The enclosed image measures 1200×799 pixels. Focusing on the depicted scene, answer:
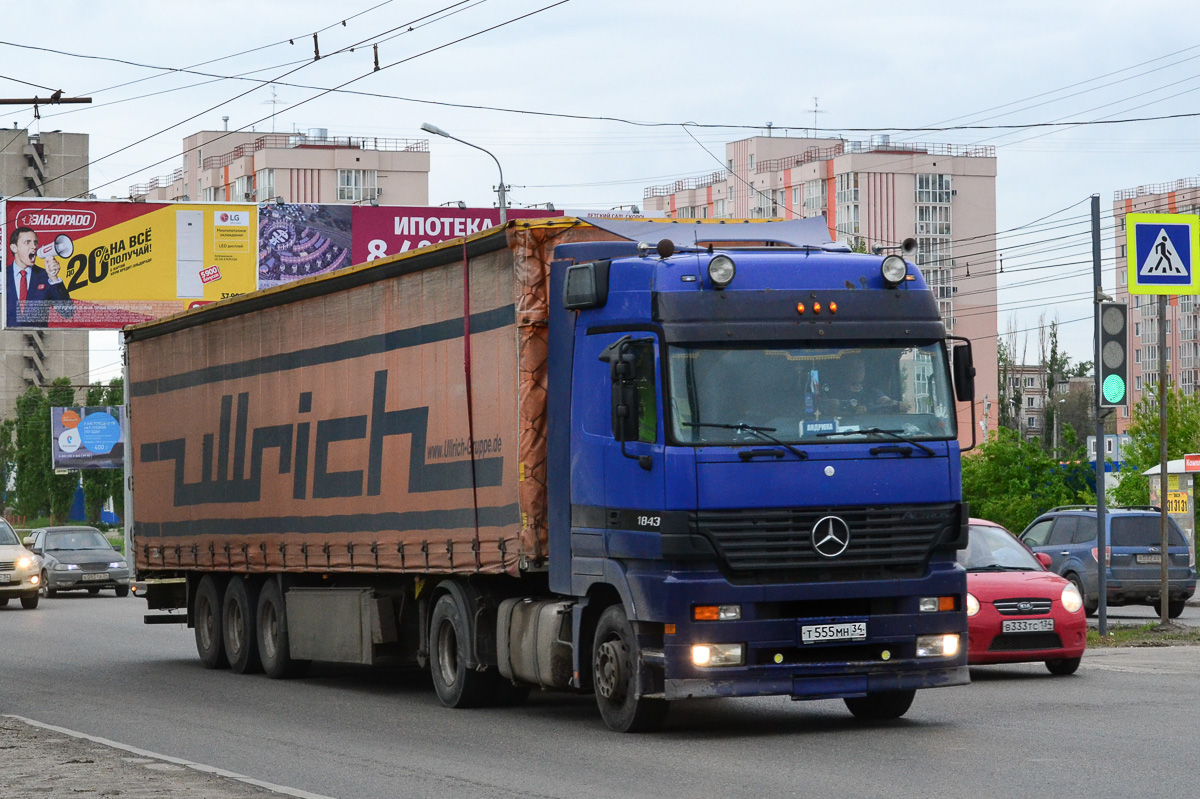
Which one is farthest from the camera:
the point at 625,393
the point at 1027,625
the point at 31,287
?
the point at 31,287

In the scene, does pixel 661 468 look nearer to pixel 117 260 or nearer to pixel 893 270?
pixel 893 270

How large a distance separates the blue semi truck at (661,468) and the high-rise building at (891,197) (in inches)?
3812

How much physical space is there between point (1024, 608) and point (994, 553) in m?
1.10

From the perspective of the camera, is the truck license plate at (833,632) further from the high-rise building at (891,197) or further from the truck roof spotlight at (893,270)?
the high-rise building at (891,197)

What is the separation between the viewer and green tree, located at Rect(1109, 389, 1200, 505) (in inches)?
1638

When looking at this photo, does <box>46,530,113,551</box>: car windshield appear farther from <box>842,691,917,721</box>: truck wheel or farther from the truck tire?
<box>842,691,917,721</box>: truck wheel

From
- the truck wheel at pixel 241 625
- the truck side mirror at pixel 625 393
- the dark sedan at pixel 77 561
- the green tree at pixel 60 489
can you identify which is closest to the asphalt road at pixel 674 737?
the truck wheel at pixel 241 625

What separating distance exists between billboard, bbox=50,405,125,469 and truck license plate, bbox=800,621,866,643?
2541 inches

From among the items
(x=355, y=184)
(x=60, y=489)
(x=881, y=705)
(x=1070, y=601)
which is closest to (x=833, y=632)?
(x=881, y=705)

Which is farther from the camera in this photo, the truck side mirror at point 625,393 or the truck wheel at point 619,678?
the truck wheel at point 619,678

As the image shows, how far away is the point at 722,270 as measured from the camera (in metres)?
11.6

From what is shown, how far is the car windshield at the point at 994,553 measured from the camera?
54.2ft

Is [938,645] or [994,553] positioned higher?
[994,553]

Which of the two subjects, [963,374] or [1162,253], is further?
[1162,253]
